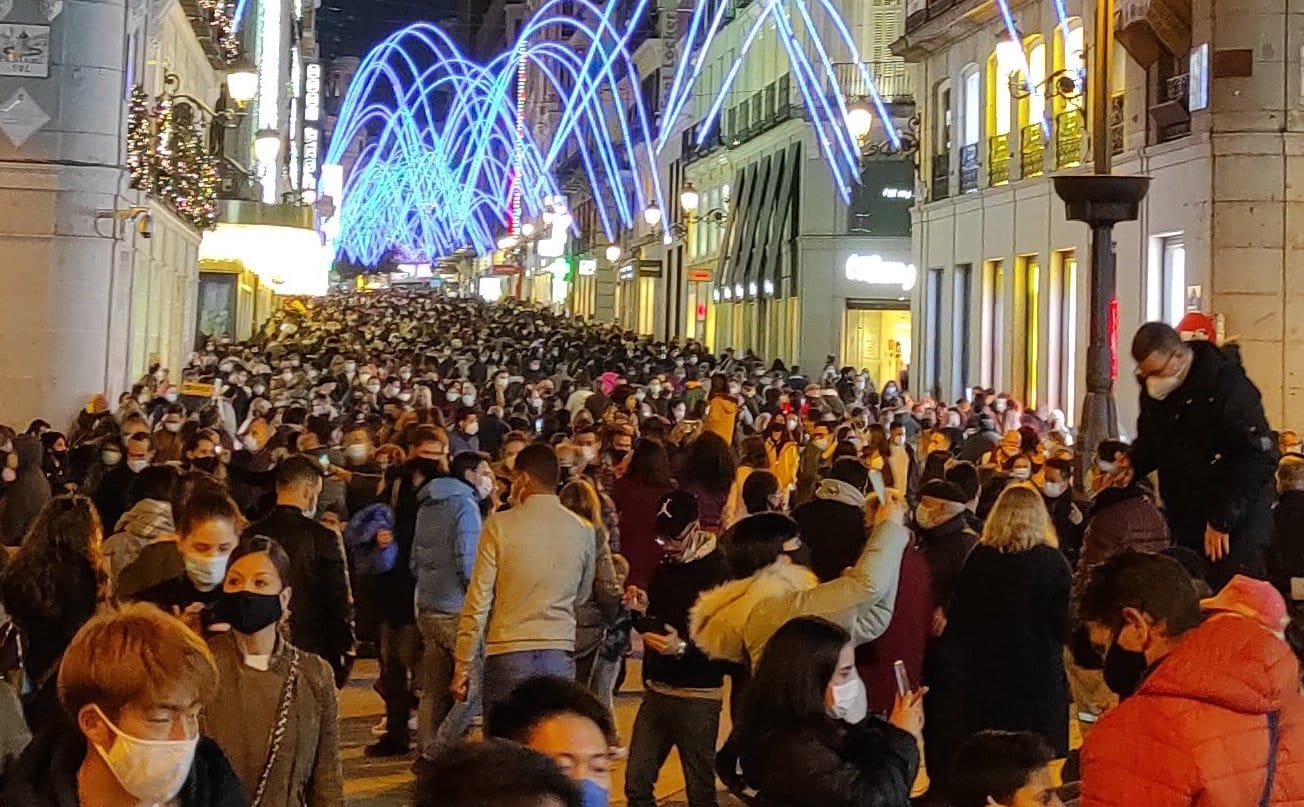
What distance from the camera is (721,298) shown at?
55500mm

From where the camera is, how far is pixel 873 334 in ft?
150

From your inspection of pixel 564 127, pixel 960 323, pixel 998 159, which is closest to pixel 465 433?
pixel 998 159

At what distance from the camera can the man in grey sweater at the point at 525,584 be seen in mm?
8266

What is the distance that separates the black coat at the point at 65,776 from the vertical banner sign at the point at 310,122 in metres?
106

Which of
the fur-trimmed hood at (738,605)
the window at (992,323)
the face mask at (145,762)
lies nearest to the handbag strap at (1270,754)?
the face mask at (145,762)

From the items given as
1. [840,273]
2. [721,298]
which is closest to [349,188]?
[721,298]

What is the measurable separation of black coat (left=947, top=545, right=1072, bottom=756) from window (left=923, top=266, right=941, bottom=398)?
27.3 meters

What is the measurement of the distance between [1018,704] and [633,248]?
225ft

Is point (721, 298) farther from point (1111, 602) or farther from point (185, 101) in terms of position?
point (1111, 602)

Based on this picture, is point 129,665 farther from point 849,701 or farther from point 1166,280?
point 1166,280

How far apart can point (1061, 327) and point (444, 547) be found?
1998cm

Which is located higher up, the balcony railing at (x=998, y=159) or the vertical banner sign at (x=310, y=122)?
the vertical banner sign at (x=310, y=122)

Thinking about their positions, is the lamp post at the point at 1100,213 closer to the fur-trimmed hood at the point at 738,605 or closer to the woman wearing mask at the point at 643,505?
the woman wearing mask at the point at 643,505

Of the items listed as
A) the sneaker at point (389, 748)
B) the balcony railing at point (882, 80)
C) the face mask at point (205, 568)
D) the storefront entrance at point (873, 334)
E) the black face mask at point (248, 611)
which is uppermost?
the balcony railing at point (882, 80)
